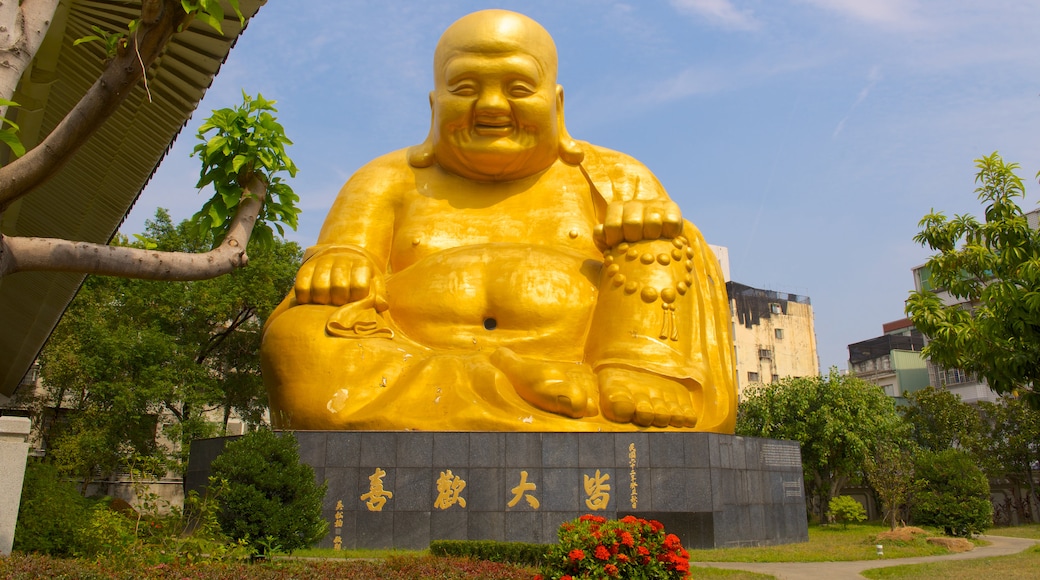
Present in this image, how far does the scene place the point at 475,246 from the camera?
9211mm

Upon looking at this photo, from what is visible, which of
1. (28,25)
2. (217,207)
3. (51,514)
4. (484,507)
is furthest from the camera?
(484,507)

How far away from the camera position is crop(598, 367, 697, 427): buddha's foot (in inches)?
310

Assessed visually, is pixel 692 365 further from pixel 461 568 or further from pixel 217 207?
pixel 217 207

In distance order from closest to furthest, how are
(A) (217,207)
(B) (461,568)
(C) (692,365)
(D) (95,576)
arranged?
(D) (95,576) → (A) (217,207) → (B) (461,568) → (C) (692,365)

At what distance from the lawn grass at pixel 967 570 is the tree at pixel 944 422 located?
13.2 metres

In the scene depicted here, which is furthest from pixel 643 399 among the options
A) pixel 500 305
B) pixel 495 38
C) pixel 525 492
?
pixel 495 38

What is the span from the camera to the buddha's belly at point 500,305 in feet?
28.7

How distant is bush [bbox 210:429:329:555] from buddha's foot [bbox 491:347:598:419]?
2.32m

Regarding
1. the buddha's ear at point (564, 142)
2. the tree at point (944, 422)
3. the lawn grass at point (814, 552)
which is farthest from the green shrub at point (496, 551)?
the tree at point (944, 422)

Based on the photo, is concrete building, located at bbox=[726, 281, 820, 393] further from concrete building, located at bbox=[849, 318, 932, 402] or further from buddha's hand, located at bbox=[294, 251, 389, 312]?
buddha's hand, located at bbox=[294, 251, 389, 312]

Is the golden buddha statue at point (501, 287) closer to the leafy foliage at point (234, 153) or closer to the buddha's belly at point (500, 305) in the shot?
the buddha's belly at point (500, 305)

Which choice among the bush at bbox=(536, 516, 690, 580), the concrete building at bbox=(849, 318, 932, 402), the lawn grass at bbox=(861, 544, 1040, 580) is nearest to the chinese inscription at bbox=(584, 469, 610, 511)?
the lawn grass at bbox=(861, 544, 1040, 580)

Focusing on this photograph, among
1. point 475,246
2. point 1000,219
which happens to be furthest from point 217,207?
point 1000,219

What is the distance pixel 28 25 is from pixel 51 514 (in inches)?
127
